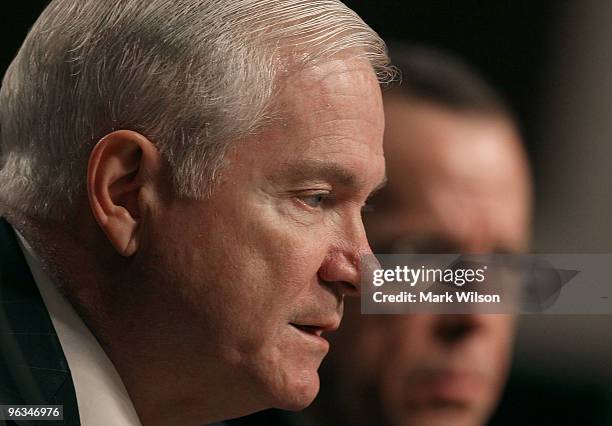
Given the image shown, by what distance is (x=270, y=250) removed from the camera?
1.29 metres

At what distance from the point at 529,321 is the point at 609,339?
0.13m

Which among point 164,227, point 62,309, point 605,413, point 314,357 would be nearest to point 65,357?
point 62,309

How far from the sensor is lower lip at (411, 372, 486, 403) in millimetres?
1538

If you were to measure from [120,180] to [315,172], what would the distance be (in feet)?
0.81

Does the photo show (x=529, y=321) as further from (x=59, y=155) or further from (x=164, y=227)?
(x=59, y=155)

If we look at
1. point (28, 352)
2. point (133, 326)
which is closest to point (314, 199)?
point (133, 326)

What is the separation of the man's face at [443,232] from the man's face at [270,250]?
22cm

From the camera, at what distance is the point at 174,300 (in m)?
1.29

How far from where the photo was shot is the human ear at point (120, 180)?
1.28 m

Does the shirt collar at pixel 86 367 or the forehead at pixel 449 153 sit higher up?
the forehead at pixel 449 153

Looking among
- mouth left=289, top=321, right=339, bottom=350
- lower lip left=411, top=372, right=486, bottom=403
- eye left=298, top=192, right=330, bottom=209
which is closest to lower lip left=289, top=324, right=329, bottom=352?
mouth left=289, top=321, right=339, bottom=350

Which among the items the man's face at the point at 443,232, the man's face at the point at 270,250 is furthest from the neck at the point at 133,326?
the man's face at the point at 443,232

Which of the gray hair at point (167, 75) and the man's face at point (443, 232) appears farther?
the man's face at point (443, 232)

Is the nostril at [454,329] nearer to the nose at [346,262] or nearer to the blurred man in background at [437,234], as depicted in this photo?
the blurred man in background at [437,234]
